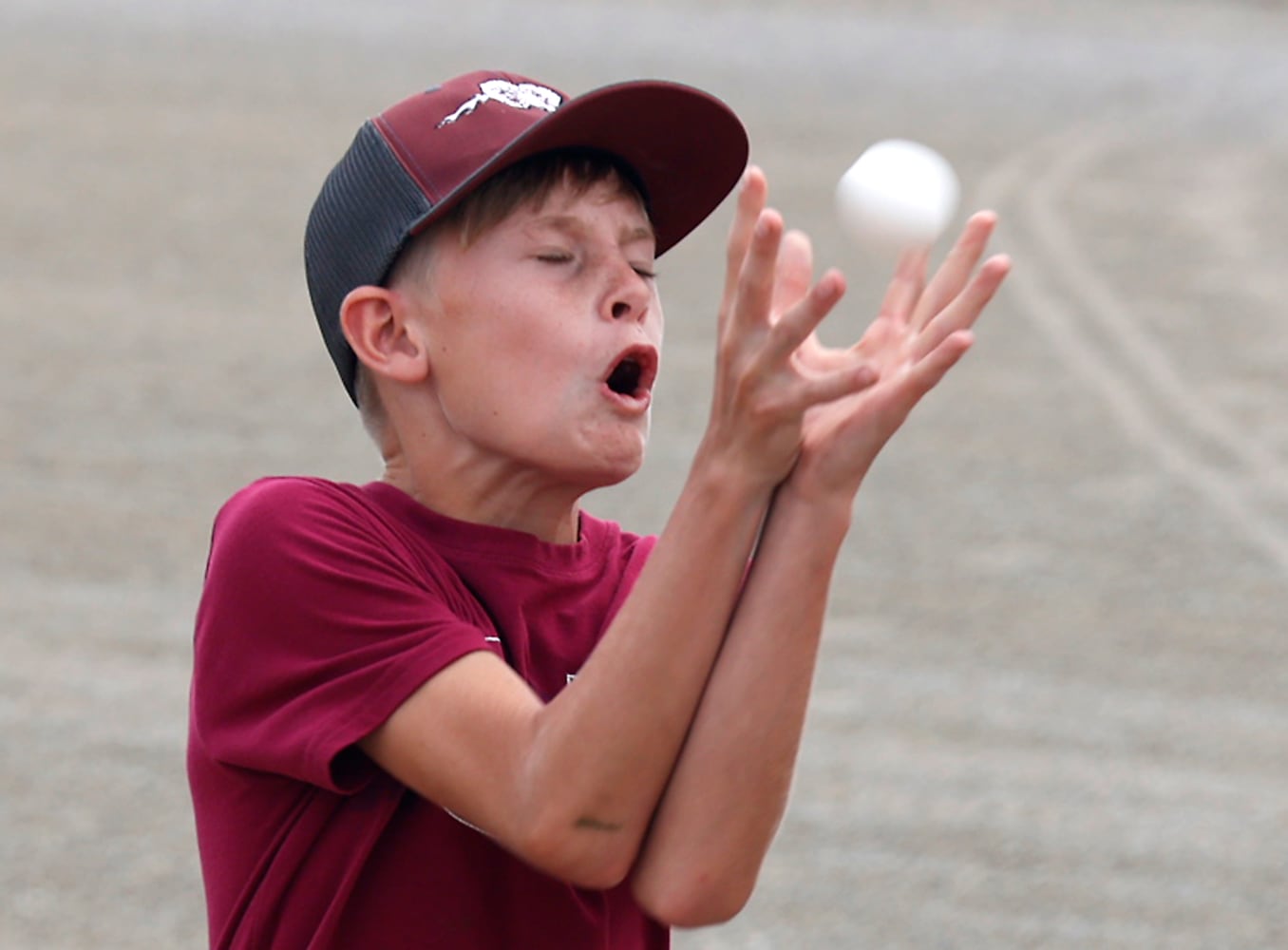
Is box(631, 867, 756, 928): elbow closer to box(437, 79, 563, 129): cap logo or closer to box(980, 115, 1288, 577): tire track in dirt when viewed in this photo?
box(437, 79, 563, 129): cap logo

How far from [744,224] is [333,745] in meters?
0.61

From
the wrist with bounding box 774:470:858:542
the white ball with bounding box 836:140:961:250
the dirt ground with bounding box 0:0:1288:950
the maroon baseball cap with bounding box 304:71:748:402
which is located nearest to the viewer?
the wrist with bounding box 774:470:858:542

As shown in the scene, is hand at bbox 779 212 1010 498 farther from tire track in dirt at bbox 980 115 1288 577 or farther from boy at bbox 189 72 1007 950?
tire track in dirt at bbox 980 115 1288 577

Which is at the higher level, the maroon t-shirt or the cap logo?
the cap logo

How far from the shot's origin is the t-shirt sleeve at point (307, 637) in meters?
1.94

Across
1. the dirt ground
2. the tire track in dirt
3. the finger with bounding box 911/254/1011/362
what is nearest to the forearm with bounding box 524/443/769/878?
the finger with bounding box 911/254/1011/362

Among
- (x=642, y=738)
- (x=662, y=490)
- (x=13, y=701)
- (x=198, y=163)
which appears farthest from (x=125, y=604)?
(x=198, y=163)

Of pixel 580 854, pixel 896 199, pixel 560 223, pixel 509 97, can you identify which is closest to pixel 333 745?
pixel 580 854

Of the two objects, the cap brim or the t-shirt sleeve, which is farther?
the cap brim

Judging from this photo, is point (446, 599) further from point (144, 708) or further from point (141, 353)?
point (141, 353)

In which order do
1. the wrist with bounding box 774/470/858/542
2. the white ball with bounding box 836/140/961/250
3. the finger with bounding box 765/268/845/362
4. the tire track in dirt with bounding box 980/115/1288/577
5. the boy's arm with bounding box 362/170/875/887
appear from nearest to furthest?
the finger with bounding box 765/268/845/362 < the boy's arm with bounding box 362/170/875/887 < the wrist with bounding box 774/470/858/542 < the white ball with bounding box 836/140/961/250 < the tire track in dirt with bounding box 980/115/1288/577

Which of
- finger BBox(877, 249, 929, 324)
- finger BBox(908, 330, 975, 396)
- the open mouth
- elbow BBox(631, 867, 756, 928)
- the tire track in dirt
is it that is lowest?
the tire track in dirt

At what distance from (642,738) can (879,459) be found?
7952mm

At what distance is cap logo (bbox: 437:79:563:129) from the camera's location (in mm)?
2154
